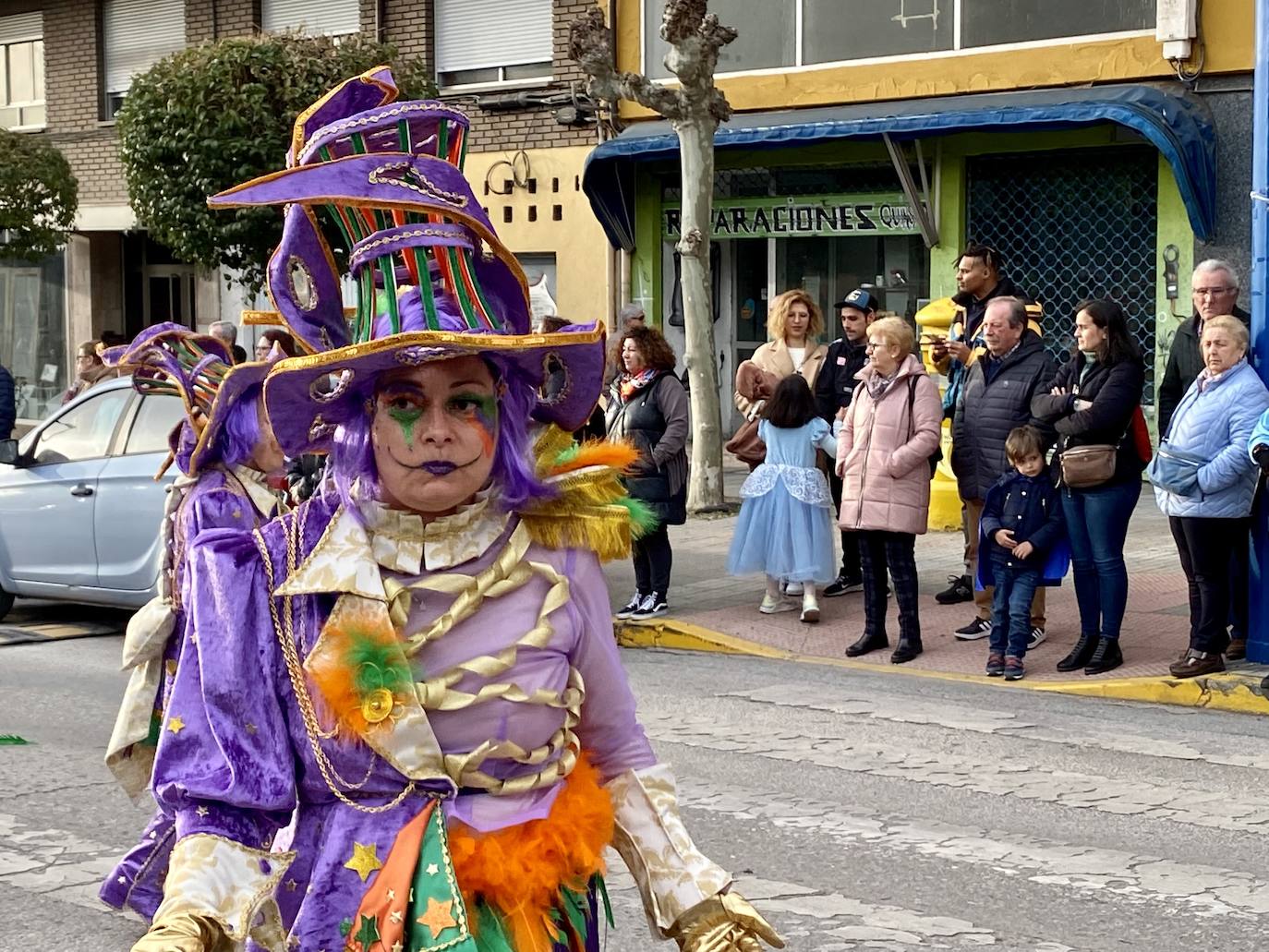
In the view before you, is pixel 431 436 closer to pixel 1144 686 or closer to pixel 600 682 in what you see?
pixel 600 682

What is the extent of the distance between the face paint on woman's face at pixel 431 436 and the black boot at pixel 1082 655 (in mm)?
7073

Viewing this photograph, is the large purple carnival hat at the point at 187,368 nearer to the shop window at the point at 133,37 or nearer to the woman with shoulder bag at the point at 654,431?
the woman with shoulder bag at the point at 654,431

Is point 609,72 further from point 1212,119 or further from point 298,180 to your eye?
point 298,180

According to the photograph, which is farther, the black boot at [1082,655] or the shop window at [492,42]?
the shop window at [492,42]

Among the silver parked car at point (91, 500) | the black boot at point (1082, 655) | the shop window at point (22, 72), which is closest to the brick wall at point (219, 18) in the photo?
the shop window at point (22, 72)

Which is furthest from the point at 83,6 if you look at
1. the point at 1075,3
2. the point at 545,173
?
the point at 1075,3

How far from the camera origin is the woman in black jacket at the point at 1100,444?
29.9 feet

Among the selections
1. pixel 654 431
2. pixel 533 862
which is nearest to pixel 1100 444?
pixel 654 431

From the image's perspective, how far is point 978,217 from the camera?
59.6 ft

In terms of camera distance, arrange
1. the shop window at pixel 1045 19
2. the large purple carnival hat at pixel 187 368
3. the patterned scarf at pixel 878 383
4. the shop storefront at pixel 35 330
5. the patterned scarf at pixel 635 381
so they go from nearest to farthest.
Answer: the large purple carnival hat at pixel 187 368
the patterned scarf at pixel 878 383
the patterned scarf at pixel 635 381
the shop window at pixel 1045 19
the shop storefront at pixel 35 330

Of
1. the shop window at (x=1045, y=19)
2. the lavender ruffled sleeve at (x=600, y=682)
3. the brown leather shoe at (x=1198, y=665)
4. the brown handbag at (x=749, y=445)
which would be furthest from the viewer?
the shop window at (x=1045, y=19)

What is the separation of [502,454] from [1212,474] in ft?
22.0

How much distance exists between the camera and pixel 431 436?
280cm

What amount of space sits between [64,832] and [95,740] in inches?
65.9
